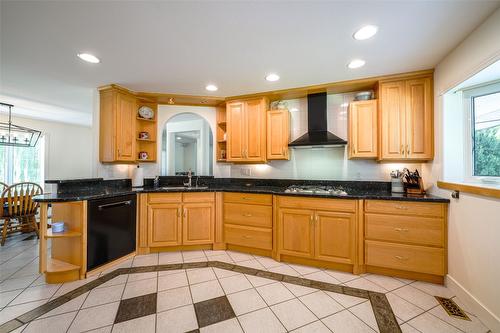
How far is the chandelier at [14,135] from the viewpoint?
3.61 m

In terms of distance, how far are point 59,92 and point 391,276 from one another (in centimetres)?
503

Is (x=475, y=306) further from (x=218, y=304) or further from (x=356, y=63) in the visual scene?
(x=356, y=63)

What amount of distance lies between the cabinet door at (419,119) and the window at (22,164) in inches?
286

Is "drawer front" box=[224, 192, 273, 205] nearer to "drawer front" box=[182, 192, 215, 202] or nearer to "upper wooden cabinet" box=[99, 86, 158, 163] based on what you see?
"drawer front" box=[182, 192, 215, 202]

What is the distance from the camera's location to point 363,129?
2520 millimetres

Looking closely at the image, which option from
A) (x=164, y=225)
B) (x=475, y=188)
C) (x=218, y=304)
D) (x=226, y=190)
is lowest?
(x=218, y=304)

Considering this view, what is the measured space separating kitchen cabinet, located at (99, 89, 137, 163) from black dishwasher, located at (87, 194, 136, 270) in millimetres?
698

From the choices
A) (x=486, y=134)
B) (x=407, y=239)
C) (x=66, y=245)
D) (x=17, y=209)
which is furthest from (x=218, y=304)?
(x=17, y=209)

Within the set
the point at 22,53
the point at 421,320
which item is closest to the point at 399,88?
the point at 421,320

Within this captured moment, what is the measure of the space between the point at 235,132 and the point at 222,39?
1492mm

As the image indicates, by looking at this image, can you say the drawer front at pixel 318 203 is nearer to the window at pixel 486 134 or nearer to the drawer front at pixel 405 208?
the drawer front at pixel 405 208

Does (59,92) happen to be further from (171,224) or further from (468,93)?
(468,93)

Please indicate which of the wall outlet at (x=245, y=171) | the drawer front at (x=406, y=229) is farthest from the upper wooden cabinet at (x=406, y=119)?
the wall outlet at (x=245, y=171)

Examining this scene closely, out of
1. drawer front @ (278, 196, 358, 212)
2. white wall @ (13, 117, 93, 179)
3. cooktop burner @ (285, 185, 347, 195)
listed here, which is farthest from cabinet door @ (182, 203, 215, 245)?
white wall @ (13, 117, 93, 179)
